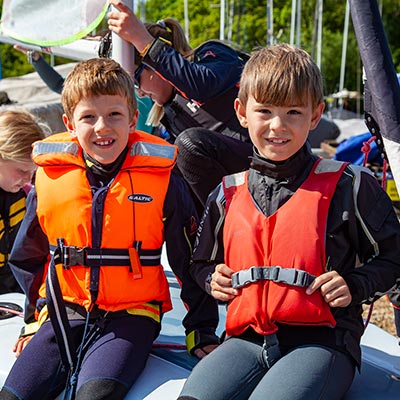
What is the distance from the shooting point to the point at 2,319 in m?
2.92

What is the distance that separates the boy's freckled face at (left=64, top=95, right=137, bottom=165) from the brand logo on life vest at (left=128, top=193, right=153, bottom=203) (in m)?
0.15

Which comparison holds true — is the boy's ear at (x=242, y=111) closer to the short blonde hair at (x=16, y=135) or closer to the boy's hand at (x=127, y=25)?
the boy's hand at (x=127, y=25)

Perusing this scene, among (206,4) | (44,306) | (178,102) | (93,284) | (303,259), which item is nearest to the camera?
(303,259)

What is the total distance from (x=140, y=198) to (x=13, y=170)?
1.13 meters

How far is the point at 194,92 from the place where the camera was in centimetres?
318

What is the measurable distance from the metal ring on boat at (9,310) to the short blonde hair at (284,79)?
4.52ft

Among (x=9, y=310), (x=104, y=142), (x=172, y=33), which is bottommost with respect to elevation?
(x=9, y=310)

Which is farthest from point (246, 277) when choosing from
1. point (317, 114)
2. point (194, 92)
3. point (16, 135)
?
point (16, 135)

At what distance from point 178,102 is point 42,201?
3.65 feet

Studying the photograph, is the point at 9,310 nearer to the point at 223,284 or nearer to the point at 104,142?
the point at 104,142

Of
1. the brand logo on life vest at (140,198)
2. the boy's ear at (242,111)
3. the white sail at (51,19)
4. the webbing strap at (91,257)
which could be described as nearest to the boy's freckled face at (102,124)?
the brand logo on life vest at (140,198)

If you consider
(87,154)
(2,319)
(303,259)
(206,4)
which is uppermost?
(206,4)

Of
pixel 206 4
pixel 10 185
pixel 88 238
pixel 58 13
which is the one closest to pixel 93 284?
pixel 88 238

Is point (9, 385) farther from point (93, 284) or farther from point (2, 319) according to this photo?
point (2, 319)
